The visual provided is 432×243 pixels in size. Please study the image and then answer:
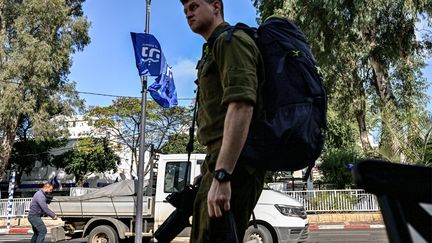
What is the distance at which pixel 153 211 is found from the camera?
971 cm

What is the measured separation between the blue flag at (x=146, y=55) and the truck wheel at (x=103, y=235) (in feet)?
11.5

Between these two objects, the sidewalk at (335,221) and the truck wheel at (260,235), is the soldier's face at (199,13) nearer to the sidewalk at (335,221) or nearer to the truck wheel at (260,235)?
the truck wheel at (260,235)

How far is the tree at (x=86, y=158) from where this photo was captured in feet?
129

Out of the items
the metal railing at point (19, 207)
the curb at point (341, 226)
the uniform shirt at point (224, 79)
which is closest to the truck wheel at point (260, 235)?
the uniform shirt at point (224, 79)

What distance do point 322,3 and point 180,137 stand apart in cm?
2362

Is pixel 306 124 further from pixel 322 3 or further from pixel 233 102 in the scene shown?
pixel 322 3

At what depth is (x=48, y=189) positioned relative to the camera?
34.6ft

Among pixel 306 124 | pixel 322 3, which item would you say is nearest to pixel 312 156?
pixel 306 124

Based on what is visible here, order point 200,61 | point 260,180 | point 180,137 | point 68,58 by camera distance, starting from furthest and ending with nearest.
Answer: point 180,137 → point 68,58 → point 200,61 → point 260,180

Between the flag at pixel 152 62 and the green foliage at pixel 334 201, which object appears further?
the green foliage at pixel 334 201

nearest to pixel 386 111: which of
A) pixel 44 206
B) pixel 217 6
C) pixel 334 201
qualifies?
pixel 334 201

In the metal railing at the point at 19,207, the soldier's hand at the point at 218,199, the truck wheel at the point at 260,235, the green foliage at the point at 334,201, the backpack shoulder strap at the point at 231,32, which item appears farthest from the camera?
the metal railing at the point at 19,207

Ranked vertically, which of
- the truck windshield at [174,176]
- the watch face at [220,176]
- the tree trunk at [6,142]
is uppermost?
the tree trunk at [6,142]

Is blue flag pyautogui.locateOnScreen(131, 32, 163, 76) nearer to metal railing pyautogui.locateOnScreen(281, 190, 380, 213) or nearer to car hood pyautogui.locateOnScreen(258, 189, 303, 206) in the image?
car hood pyautogui.locateOnScreen(258, 189, 303, 206)
